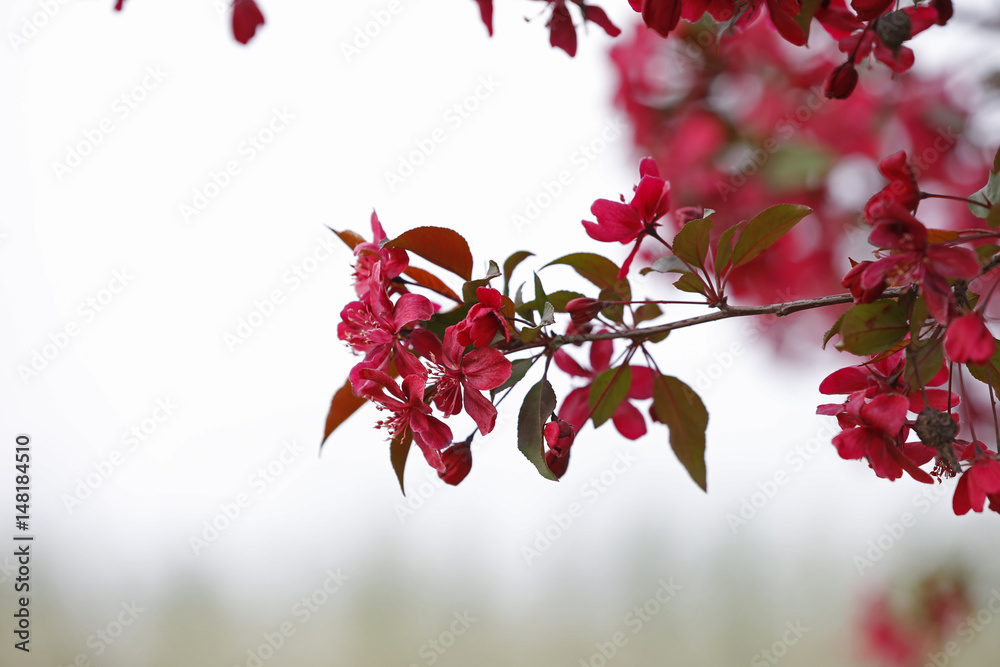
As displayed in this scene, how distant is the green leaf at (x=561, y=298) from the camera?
2.19 feet

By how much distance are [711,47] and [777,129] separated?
0.21m

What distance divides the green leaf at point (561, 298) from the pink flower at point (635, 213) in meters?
0.05

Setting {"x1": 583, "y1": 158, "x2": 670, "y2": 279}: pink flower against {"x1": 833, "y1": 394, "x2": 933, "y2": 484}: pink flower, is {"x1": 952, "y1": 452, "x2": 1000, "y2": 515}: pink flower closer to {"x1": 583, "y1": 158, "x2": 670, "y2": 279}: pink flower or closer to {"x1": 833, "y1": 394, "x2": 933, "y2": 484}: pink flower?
{"x1": 833, "y1": 394, "x2": 933, "y2": 484}: pink flower

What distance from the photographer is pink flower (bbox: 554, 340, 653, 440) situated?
0.76 metres

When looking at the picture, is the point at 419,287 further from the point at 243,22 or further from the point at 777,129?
the point at 777,129

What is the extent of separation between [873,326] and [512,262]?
297mm

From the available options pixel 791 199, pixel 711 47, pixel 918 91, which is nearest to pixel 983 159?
pixel 918 91

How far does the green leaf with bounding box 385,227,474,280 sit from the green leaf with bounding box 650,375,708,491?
0.68ft

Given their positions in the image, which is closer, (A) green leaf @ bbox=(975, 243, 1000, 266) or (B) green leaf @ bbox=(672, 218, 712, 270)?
(A) green leaf @ bbox=(975, 243, 1000, 266)

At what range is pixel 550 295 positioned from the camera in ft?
2.19

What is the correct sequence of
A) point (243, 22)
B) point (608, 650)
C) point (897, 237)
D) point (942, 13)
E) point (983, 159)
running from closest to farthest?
point (897, 237)
point (942, 13)
point (243, 22)
point (983, 159)
point (608, 650)
